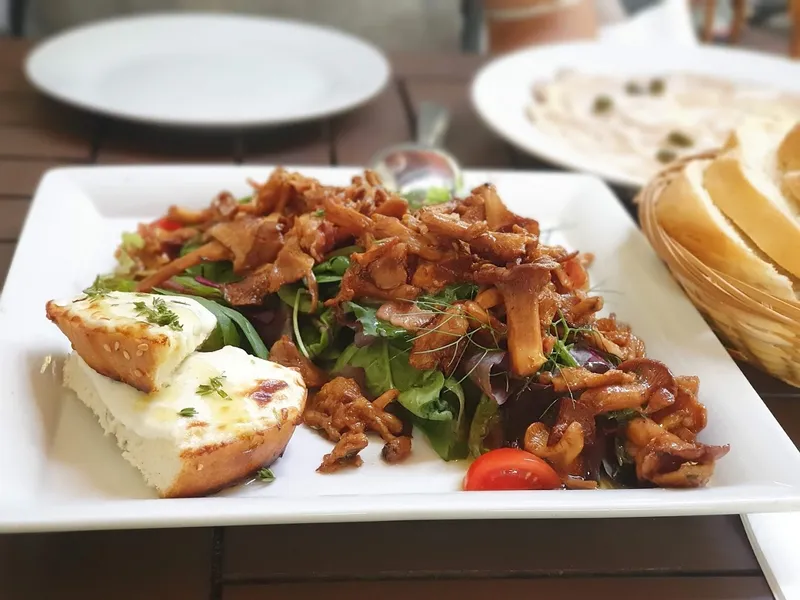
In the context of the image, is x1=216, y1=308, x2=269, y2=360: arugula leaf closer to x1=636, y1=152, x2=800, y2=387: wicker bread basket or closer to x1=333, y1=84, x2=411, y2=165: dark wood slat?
x1=636, y1=152, x2=800, y2=387: wicker bread basket

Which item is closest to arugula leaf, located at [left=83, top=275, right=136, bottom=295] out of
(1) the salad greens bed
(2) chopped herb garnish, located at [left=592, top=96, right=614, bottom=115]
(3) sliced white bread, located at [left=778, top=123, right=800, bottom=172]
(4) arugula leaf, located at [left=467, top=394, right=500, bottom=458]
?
(1) the salad greens bed

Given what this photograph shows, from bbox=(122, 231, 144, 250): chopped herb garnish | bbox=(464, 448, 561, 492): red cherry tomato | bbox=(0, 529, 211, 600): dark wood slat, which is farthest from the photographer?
bbox=(122, 231, 144, 250): chopped herb garnish

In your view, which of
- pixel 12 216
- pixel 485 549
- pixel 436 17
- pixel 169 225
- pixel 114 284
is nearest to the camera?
pixel 485 549

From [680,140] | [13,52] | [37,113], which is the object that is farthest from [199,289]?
[13,52]

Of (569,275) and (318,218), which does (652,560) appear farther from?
(318,218)

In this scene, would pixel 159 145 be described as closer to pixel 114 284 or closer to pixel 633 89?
pixel 114 284

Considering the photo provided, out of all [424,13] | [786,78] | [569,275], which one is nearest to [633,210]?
[569,275]
